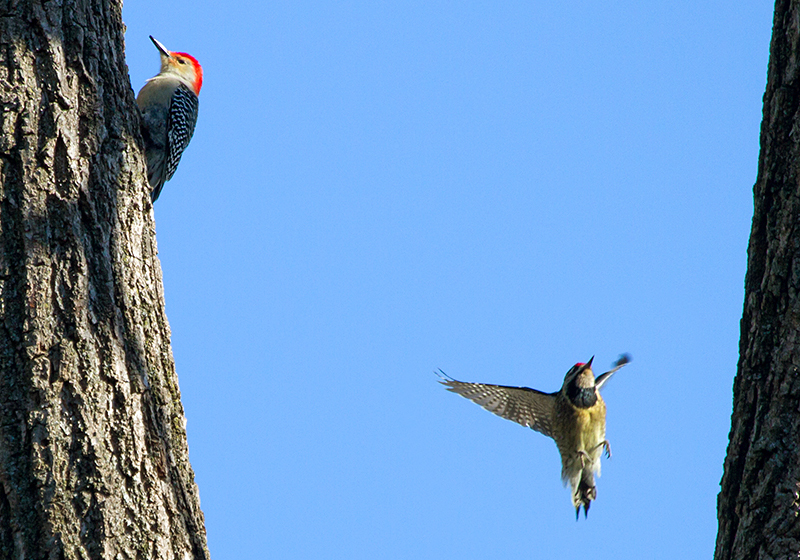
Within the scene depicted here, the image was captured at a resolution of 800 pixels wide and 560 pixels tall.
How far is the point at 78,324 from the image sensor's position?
258 centimetres

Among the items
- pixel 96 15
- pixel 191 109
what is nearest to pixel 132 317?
pixel 96 15

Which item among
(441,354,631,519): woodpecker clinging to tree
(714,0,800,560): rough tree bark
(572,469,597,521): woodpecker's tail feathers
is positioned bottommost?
(714,0,800,560): rough tree bark

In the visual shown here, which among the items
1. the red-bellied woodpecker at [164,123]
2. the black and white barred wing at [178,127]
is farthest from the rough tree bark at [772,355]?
the black and white barred wing at [178,127]

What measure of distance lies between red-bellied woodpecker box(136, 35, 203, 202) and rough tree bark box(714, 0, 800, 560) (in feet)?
14.1

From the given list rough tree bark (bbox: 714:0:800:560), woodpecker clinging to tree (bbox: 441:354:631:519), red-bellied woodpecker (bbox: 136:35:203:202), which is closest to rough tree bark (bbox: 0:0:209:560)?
rough tree bark (bbox: 714:0:800:560)

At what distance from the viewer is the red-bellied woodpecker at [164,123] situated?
593 cm

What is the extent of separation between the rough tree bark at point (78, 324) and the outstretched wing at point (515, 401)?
16.8 feet

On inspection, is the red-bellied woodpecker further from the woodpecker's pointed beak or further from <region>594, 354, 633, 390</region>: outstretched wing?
<region>594, 354, 633, 390</region>: outstretched wing

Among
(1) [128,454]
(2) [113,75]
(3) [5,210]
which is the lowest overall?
(1) [128,454]

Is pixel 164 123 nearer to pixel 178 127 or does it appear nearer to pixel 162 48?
pixel 178 127

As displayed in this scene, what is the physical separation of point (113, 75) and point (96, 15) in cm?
23

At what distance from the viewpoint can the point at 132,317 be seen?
2740 mm

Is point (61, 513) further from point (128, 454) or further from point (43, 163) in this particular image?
point (43, 163)

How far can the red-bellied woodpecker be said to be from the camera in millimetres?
5934
